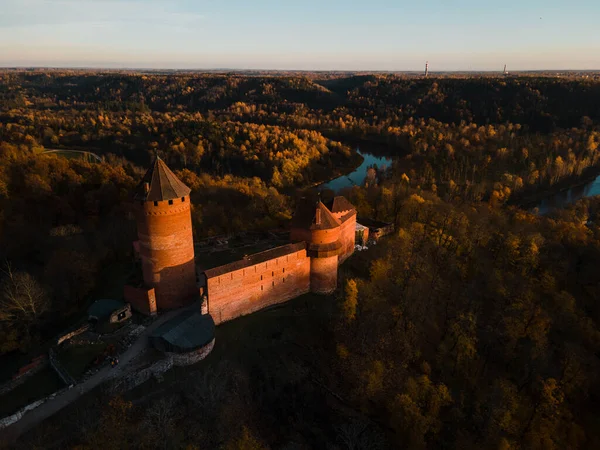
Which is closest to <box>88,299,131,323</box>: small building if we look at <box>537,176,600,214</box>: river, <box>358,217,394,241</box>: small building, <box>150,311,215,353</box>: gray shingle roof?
<box>150,311,215,353</box>: gray shingle roof

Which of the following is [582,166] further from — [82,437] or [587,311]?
[82,437]

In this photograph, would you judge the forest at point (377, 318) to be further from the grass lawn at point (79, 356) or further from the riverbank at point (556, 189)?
the grass lawn at point (79, 356)

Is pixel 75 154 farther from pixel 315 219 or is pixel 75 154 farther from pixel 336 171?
pixel 315 219

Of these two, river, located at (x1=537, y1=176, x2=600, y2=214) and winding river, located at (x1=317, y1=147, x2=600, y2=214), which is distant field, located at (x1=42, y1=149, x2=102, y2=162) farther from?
river, located at (x1=537, y1=176, x2=600, y2=214)

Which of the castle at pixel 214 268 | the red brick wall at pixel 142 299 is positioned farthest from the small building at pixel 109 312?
the castle at pixel 214 268

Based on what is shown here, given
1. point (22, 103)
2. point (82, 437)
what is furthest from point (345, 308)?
point (22, 103)
